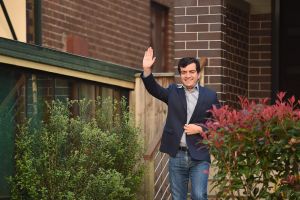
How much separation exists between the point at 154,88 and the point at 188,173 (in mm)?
852

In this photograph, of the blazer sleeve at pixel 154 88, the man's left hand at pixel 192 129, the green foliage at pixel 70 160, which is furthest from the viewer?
the green foliage at pixel 70 160

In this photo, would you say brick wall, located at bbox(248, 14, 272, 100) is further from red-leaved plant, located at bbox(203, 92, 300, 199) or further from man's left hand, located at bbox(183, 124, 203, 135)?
red-leaved plant, located at bbox(203, 92, 300, 199)

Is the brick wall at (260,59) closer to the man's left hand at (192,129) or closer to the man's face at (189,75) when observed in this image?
the man's face at (189,75)

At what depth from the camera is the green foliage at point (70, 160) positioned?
10.8 m

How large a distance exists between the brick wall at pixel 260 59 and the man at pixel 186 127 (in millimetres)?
4325

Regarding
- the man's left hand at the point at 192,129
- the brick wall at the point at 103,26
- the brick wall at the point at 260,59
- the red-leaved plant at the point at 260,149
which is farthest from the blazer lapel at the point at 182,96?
the brick wall at the point at 103,26

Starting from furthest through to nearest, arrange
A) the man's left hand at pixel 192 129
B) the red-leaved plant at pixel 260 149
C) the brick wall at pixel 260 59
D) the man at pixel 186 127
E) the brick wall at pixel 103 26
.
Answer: the brick wall at pixel 103 26 → the brick wall at pixel 260 59 → the man at pixel 186 127 → the man's left hand at pixel 192 129 → the red-leaved plant at pixel 260 149

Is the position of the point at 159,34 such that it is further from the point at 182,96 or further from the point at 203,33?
the point at 182,96

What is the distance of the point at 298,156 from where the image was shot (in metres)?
8.56

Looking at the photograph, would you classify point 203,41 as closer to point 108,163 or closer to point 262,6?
point 262,6

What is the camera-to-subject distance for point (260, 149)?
340 inches

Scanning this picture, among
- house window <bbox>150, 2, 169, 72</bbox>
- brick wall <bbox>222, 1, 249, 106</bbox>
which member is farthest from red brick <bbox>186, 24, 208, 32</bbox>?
house window <bbox>150, 2, 169, 72</bbox>

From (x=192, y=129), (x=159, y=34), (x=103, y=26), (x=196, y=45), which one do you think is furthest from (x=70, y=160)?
(x=159, y=34)

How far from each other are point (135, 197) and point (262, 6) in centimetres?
392
